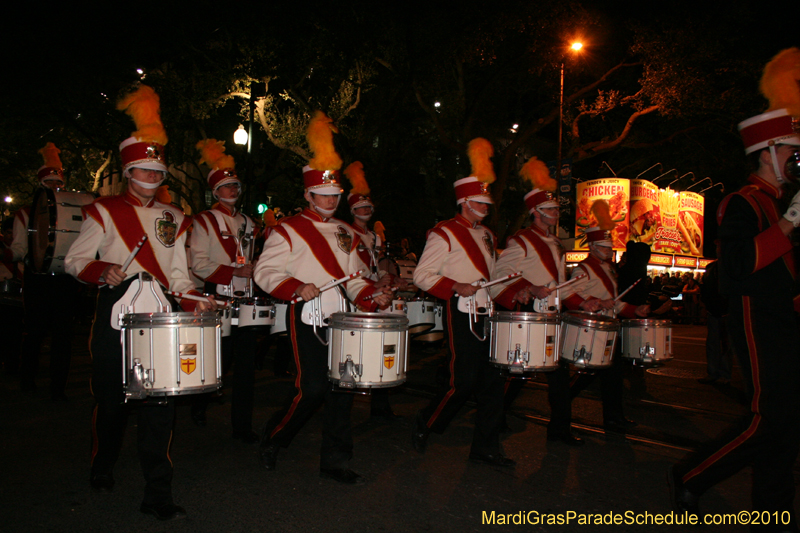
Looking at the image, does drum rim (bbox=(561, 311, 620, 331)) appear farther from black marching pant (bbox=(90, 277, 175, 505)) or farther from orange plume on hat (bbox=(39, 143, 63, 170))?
orange plume on hat (bbox=(39, 143, 63, 170))

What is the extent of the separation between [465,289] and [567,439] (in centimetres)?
192

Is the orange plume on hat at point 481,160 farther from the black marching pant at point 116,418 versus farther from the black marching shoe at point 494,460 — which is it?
the black marching pant at point 116,418

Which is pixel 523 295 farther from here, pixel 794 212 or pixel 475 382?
pixel 794 212

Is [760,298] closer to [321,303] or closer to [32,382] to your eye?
[321,303]

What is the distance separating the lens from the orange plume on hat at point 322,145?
4926 mm

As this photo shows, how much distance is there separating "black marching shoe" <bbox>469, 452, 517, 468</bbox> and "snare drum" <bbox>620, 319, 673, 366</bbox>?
2291 millimetres

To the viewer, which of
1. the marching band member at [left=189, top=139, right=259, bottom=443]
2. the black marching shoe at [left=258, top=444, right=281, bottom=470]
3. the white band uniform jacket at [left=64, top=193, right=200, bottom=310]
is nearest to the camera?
the white band uniform jacket at [left=64, top=193, right=200, bottom=310]

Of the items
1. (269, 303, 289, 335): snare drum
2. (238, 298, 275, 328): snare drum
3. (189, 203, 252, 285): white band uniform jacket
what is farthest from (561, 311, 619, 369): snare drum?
(189, 203, 252, 285): white band uniform jacket

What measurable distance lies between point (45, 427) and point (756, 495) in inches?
229

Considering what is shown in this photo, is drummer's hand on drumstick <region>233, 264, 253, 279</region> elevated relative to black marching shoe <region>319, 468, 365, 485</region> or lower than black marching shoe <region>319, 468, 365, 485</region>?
elevated

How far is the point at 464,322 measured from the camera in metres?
5.20

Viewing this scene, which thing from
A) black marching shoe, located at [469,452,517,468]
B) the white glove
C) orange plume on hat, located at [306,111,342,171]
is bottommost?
black marching shoe, located at [469,452,517,468]

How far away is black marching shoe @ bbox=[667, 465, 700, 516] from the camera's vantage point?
390cm

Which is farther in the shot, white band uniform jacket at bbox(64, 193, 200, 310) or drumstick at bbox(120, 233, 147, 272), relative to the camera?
white band uniform jacket at bbox(64, 193, 200, 310)
